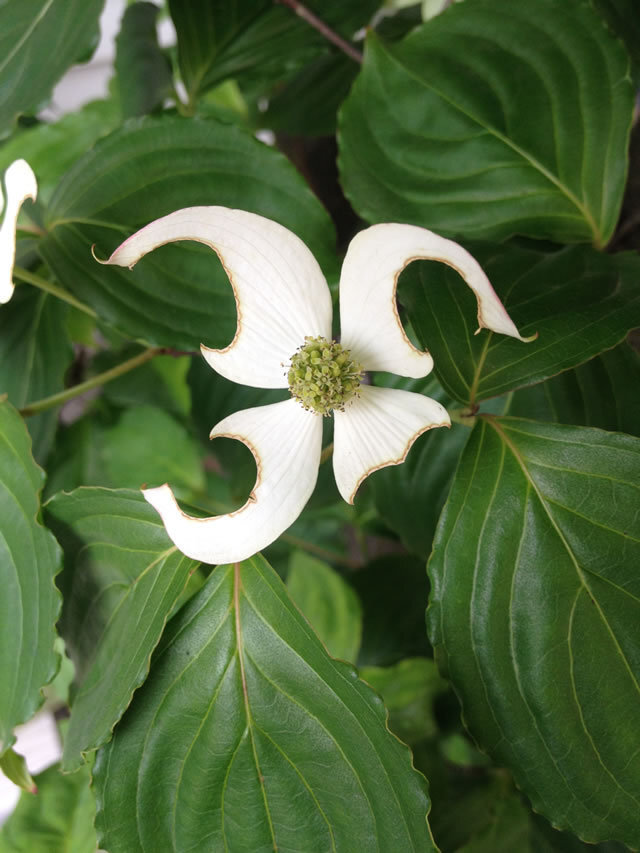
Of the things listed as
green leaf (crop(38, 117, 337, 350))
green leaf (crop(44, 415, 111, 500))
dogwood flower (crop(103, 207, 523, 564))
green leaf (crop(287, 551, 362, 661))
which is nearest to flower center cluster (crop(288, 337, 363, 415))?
dogwood flower (crop(103, 207, 523, 564))

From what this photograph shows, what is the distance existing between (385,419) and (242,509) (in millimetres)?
93

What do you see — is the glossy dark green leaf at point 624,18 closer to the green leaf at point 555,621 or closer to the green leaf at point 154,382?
the green leaf at point 555,621

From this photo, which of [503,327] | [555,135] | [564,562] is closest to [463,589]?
[564,562]

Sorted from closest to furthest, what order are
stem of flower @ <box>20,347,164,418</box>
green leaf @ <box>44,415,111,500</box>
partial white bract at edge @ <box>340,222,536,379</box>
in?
1. partial white bract at edge @ <box>340,222,536,379</box>
2. stem of flower @ <box>20,347,164,418</box>
3. green leaf @ <box>44,415,111,500</box>

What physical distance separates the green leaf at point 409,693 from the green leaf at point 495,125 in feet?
1.39

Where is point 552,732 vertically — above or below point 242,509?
below

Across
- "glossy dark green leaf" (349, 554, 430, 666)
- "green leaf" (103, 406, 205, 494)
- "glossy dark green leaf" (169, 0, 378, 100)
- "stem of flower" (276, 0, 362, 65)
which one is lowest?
"glossy dark green leaf" (349, 554, 430, 666)

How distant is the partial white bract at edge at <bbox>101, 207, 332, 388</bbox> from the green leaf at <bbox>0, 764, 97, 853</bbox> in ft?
1.50

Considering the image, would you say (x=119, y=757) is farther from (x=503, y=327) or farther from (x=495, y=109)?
(x=495, y=109)

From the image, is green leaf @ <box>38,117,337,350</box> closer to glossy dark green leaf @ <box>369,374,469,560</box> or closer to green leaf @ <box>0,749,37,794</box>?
glossy dark green leaf @ <box>369,374,469,560</box>

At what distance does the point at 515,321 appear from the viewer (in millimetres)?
407

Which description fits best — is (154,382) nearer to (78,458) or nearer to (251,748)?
(78,458)

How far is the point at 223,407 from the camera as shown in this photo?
0.70 meters

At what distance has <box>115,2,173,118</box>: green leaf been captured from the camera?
70 centimetres
